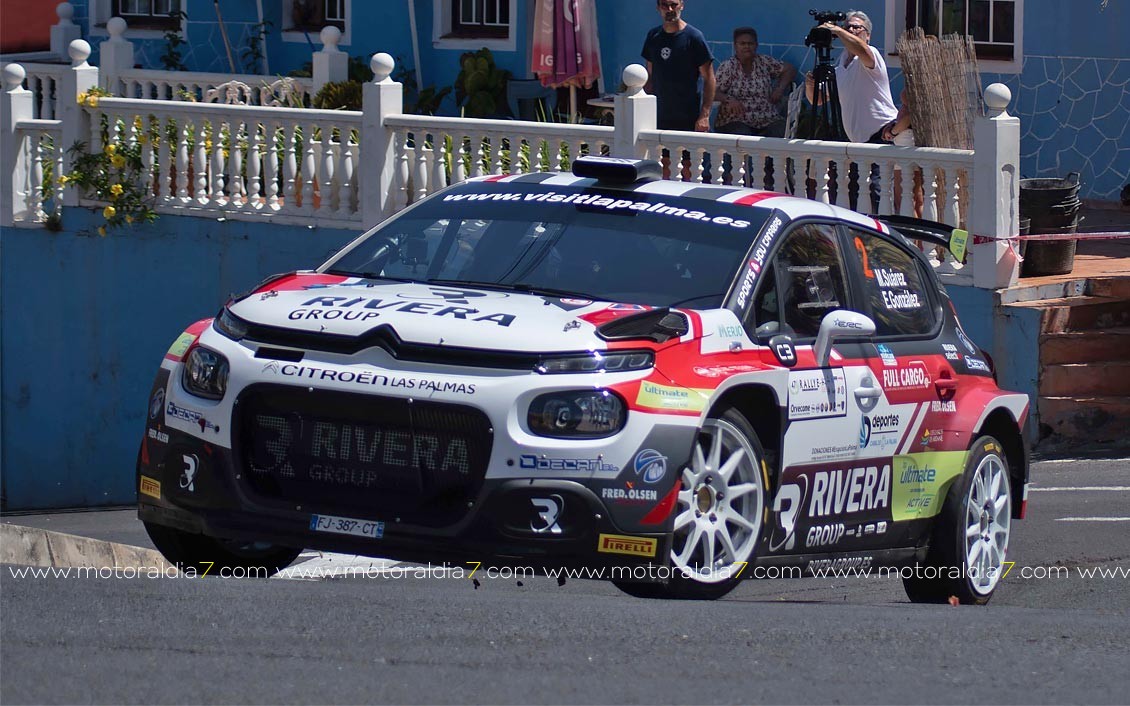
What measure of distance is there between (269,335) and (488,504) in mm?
1003

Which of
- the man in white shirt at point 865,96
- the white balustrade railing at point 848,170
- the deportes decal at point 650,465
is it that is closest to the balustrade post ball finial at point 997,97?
the white balustrade railing at point 848,170

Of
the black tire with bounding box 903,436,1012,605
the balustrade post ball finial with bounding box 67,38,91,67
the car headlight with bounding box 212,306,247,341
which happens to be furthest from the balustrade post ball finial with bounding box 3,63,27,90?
the black tire with bounding box 903,436,1012,605

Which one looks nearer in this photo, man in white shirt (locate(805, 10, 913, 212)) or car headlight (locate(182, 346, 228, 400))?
car headlight (locate(182, 346, 228, 400))

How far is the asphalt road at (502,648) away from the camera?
4688 mm

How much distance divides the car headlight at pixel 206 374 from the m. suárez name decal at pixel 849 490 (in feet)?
7.11

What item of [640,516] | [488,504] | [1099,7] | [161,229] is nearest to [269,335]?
[488,504]

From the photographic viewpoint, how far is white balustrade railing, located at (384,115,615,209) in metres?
12.8

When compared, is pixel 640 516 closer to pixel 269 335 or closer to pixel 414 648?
pixel 414 648

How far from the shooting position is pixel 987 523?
769cm

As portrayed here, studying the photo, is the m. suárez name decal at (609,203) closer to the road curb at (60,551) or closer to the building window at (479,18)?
the road curb at (60,551)

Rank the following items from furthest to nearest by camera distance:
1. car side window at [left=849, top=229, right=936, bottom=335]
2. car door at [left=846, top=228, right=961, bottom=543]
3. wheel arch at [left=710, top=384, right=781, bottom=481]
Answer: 1. car side window at [left=849, top=229, right=936, bottom=335]
2. car door at [left=846, top=228, right=961, bottom=543]
3. wheel arch at [left=710, top=384, right=781, bottom=481]

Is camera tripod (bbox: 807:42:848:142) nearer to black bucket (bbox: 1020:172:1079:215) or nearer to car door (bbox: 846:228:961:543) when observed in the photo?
black bucket (bbox: 1020:172:1079:215)

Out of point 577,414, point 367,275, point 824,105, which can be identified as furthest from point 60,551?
point 824,105

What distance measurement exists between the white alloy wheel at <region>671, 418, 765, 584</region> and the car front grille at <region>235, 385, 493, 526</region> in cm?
73
